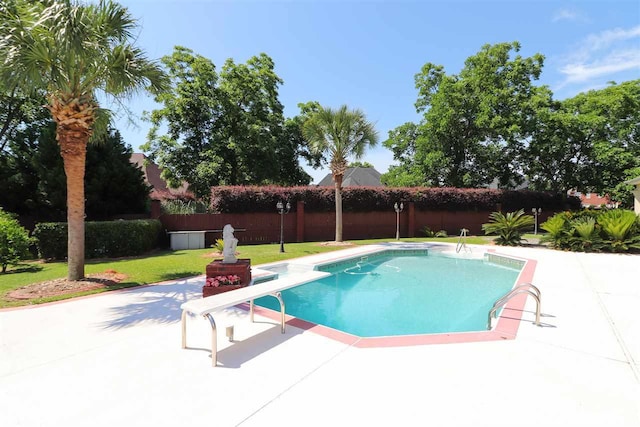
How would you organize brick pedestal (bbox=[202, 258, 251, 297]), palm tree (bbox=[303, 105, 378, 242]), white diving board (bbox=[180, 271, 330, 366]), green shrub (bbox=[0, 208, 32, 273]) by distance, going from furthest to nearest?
1. palm tree (bbox=[303, 105, 378, 242])
2. green shrub (bbox=[0, 208, 32, 273])
3. brick pedestal (bbox=[202, 258, 251, 297])
4. white diving board (bbox=[180, 271, 330, 366])

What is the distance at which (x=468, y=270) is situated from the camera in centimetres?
1136

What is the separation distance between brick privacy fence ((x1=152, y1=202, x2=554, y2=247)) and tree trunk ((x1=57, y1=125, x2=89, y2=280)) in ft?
27.4

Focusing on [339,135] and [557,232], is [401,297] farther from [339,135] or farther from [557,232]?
[557,232]

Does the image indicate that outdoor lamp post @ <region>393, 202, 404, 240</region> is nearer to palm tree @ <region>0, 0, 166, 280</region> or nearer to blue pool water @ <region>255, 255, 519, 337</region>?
blue pool water @ <region>255, 255, 519, 337</region>

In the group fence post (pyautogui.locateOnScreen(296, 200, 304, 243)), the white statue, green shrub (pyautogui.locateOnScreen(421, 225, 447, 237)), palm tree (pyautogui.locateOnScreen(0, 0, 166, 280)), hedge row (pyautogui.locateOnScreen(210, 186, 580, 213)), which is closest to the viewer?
palm tree (pyautogui.locateOnScreen(0, 0, 166, 280))

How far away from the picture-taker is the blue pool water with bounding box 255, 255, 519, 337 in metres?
6.08

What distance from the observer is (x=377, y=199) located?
20.2 meters

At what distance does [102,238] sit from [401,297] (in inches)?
424

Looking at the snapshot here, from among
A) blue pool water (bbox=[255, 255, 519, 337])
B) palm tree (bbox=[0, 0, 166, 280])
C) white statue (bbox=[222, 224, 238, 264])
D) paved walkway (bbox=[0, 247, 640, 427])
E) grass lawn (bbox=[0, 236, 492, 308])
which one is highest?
palm tree (bbox=[0, 0, 166, 280])

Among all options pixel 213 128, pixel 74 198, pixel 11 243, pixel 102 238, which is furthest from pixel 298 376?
pixel 213 128

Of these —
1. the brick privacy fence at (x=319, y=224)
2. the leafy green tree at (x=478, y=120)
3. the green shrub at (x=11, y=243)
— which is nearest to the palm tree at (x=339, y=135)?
the brick privacy fence at (x=319, y=224)

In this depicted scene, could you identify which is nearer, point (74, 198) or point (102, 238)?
point (74, 198)

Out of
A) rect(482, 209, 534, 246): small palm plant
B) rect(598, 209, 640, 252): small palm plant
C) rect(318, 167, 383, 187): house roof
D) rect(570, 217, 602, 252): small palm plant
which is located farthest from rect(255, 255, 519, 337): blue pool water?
rect(318, 167, 383, 187): house roof

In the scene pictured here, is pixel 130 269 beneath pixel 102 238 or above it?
beneath
